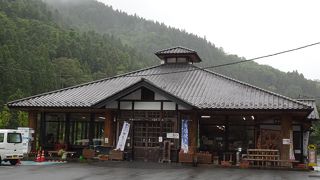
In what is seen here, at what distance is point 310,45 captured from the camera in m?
12.8

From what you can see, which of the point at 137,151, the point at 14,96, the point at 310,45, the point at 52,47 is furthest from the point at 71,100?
the point at 52,47

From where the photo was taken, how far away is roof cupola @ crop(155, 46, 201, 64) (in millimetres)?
23906

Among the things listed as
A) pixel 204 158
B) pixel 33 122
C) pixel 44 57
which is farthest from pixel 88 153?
pixel 44 57

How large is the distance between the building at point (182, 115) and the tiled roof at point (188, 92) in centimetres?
4

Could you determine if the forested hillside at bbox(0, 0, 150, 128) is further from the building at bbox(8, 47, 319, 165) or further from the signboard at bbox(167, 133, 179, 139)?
the signboard at bbox(167, 133, 179, 139)

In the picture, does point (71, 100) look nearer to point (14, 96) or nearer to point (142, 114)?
point (142, 114)

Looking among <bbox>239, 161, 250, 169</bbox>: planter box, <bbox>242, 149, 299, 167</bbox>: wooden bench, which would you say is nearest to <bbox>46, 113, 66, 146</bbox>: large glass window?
<bbox>239, 161, 250, 169</bbox>: planter box

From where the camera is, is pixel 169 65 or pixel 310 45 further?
pixel 169 65

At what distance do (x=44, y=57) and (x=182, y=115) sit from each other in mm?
46084

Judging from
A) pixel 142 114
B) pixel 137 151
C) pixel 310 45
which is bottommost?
pixel 137 151

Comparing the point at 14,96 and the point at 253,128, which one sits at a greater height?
the point at 14,96

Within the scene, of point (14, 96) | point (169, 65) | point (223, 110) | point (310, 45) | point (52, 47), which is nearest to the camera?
point (310, 45)

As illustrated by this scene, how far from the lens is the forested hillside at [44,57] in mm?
51562

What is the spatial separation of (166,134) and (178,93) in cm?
219
